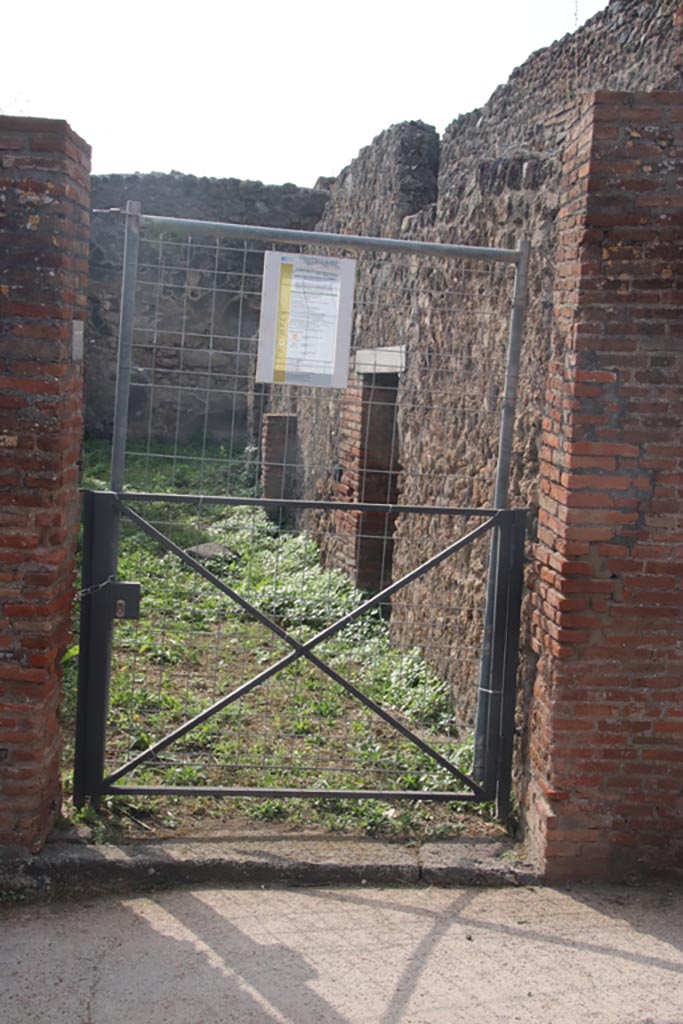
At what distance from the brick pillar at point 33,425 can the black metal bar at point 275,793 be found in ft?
1.33

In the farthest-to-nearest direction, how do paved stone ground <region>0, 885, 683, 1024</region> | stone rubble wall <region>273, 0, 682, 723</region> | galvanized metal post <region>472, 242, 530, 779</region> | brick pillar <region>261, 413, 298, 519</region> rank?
brick pillar <region>261, 413, 298, 519</region>
stone rubble wall <region>273, 0, 682, 723</region>
galvanized metal post <region>472, 242, 530, 779</region>
paved stone ground <region>0, 885, 683, 1024</region>

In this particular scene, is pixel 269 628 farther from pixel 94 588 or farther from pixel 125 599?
pixel 94 588

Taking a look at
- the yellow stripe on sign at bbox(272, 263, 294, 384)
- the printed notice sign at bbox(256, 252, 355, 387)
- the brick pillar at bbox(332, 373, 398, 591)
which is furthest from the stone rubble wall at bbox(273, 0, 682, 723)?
the yellow stripe on sign at bbox(272, 263, 294, 384)

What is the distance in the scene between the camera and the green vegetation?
435 cm

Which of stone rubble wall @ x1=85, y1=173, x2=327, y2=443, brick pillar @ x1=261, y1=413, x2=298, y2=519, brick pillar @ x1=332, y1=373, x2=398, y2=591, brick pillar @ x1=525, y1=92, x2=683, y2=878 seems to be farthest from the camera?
stone rubble wall @ x1=85, y1=173, x2=327, y2=443

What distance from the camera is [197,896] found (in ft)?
12.2

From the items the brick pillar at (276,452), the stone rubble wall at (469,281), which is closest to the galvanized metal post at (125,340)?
the stone rubble wall at (469,281)

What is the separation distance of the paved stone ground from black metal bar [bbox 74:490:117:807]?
0.63m

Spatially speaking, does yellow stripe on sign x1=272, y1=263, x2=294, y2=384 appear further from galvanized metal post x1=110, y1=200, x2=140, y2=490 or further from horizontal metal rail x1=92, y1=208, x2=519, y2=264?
galvanized metal post x1=110, y1=200, x2=140, y2=490

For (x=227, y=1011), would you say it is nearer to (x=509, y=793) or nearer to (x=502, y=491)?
(x=509, y=793)

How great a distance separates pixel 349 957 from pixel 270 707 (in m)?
2.38

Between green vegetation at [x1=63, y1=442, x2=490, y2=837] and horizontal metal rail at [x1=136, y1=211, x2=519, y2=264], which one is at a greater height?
horizontal metal rail at [x1=136, y1=211, x2=519, y2=264]

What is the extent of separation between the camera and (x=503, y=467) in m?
4.34

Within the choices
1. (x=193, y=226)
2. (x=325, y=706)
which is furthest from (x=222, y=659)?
(x=193, y=226)
